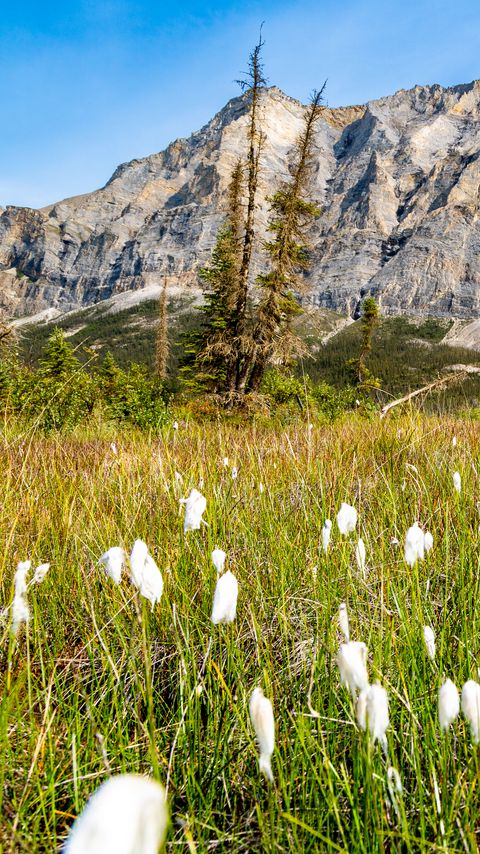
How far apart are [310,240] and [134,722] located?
1614 centimetres

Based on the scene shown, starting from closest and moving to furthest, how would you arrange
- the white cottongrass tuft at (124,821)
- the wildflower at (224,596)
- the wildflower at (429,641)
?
the white cottongrass tuft at (124,821), the wildflower at (224,596), the wildflower at (429,641)

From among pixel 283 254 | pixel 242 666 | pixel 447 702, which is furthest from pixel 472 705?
pixel 283 254

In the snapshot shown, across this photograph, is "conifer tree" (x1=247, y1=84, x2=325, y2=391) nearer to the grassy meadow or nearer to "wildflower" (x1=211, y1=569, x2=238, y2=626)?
the grassy meadow

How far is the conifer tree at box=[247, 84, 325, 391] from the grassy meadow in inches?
480

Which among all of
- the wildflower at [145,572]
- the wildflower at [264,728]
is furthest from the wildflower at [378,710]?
the wildflower at [145,572]

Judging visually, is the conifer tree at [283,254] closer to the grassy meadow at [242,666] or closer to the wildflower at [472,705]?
the grassy meadow at [242,666]

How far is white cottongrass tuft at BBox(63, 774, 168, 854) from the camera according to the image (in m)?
0.29

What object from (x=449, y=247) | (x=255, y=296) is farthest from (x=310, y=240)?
(x=449, y=247)

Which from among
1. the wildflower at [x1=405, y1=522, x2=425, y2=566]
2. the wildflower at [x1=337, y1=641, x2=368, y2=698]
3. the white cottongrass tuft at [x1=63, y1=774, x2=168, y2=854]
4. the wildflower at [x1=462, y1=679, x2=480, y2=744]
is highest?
the white cottongrass tuft at [x1=63, y1=774, x2=168, y2=854]

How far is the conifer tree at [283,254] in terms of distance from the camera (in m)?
14.6

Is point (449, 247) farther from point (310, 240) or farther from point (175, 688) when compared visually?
point (175, 688)

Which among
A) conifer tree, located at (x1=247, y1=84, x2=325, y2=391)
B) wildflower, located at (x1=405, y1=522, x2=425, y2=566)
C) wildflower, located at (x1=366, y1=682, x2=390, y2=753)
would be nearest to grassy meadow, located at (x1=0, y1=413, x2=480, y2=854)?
wildflower, located at (x1=366, y1=682, x2=390, y2=753)

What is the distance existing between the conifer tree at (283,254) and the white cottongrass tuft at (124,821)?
1440 cm

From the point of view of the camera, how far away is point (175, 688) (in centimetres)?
136
